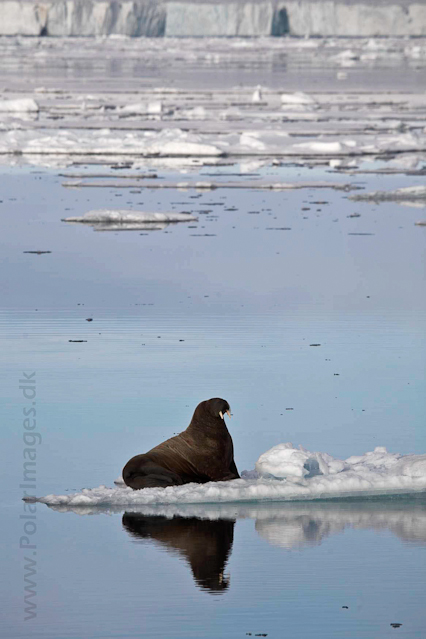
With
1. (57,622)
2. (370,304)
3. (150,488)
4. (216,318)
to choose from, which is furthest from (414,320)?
(57,622)

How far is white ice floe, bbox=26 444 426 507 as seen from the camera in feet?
12.9

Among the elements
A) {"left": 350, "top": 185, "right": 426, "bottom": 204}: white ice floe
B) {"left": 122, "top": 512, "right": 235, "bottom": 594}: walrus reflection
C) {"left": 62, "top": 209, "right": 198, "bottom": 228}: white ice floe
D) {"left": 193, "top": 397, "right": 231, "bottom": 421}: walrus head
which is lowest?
{"left": 122, "top": 512, "right": 235, "bottom": 594}: walrus reflection

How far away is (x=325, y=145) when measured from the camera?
17734 mm

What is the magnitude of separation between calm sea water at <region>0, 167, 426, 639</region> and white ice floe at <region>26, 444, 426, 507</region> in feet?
0.20

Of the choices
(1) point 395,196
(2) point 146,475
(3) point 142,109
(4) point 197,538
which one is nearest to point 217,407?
(2) point 146,475

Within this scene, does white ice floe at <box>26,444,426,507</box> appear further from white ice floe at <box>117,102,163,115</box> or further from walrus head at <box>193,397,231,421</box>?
white ice floe at <box>117,102,163,115</box>

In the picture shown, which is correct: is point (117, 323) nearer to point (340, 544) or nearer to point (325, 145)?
point (340, 544)

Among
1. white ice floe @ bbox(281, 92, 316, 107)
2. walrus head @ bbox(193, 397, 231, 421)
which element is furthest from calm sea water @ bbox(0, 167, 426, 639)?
white ice floe @ bbox(281, 92, 316, 107)

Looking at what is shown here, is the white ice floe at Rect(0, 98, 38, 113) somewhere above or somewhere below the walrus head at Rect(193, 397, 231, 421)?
above

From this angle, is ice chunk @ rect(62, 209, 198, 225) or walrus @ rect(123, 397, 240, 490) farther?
ice chunk @ rect(62, 209, 198, 225)

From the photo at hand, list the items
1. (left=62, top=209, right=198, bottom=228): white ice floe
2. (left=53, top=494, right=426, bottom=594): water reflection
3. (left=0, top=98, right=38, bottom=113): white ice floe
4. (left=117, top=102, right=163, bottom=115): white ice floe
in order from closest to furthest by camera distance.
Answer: (left=53, top=494, right=426, bottom=594): water reflection < (left=62, top=209, right=198, bottom=228): white ice floe < (left=0, top=98, right=38, bottom=113): white ice floe < (left=117, top=102, right=163, bottom=115): white ice floe

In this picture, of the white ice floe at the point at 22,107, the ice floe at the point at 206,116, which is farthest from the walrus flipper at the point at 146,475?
the white ice floe at the point at 22,107

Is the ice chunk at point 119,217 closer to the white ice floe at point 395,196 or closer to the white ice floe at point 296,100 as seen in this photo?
the white ice floe at point 395,196

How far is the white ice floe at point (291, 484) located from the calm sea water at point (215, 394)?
0.06 m
